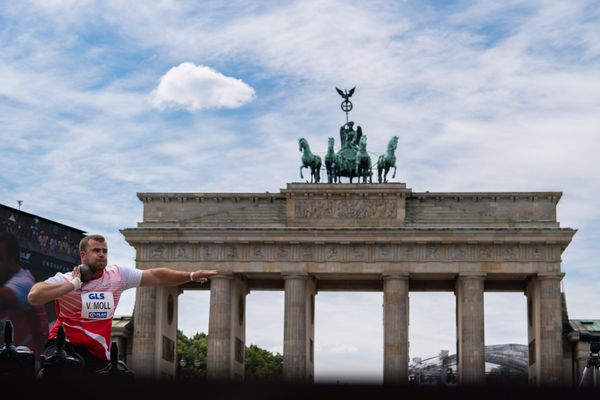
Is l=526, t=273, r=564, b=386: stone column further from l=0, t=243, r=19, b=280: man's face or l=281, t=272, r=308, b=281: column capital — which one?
l=0, t=243, r=19, b=280: man's face

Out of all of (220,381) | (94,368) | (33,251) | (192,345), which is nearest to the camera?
(220,381)

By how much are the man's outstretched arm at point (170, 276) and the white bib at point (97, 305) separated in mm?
408

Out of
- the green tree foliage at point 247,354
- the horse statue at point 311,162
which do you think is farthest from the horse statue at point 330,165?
the green tree foliage at point 247,354

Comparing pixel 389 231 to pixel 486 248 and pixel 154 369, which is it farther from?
pixel 154 369

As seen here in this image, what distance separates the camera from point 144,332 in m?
72.8

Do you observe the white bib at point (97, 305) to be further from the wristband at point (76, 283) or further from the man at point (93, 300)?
the wristband at point (76, 283)

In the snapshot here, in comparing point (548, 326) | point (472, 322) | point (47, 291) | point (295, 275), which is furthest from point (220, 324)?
point (47, 291)

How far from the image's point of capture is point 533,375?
7488 cm

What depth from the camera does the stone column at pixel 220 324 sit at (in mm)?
72062

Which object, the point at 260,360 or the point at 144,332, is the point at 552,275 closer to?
A: the point at 144,332

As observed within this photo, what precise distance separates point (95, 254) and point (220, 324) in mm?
63083

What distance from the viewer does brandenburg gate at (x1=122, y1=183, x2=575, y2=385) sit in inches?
2822

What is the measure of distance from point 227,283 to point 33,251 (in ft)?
44.5

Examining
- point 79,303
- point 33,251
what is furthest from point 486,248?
point 79,303
